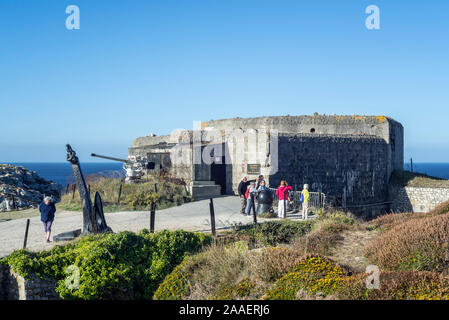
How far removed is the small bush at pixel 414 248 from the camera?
22.2 ft

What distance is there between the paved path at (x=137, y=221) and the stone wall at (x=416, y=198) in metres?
9.29

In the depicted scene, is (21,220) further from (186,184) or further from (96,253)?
(96,253)

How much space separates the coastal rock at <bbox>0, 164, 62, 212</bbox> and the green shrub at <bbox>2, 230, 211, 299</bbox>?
12.7m

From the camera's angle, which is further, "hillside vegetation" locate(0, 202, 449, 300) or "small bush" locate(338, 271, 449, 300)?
"hillside vegetation" locate(0, 202, 449, 300)

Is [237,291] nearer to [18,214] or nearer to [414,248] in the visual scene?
[414,248]

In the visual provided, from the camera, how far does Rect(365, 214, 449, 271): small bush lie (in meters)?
6.77

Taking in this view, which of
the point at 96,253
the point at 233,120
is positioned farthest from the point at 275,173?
the point at 96,253

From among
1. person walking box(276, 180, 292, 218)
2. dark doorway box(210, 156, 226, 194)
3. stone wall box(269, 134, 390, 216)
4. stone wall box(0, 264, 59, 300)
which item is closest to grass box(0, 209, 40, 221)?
dark doorway box(210, 156, 226, 194)

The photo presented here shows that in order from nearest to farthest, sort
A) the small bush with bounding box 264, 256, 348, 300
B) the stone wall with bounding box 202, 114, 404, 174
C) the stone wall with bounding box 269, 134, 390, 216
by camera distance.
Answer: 1. the small bush with bounding box 264, 256, 348, 300
2. the stone wall with bounding box 269, 134, 390, 216
3. the stone wall with bounding box 202, 114, 404, 174

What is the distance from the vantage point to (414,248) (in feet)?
23.4

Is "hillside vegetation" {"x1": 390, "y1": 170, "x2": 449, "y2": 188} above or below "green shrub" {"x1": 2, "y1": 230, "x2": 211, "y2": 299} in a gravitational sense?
above

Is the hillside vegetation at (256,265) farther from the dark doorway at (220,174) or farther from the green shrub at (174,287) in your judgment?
the dark doorway at (220,174)

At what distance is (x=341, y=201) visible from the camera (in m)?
18.4

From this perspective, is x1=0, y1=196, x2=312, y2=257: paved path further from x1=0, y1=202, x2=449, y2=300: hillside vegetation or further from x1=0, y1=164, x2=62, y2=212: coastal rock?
x1=0, y1=164, x2=62, y2=212: coastal rock
